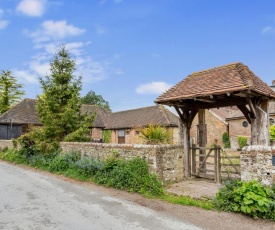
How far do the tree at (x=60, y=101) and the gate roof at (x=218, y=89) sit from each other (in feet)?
26.2

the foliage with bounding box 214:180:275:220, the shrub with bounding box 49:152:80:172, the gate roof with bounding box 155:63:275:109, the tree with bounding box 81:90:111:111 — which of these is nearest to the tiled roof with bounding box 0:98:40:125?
the shrub with bounding box 49:152:80:172

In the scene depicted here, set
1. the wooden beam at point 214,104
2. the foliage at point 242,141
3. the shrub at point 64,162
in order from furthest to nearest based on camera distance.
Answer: the foliage at point 242,141, the shrub at point 64,162, the wooden beam at point 214,104

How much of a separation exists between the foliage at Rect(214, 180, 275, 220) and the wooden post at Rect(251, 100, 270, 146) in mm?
2694

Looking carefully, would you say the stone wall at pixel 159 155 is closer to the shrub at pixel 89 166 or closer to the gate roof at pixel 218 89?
the shrub at pixel 89 166

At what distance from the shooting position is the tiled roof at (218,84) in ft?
28.9

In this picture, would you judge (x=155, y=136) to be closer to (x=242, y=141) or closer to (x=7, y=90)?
(x=242, y=141)

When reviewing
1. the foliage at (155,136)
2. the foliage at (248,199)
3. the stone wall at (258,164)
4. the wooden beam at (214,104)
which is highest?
the wooden beam at (214,104)

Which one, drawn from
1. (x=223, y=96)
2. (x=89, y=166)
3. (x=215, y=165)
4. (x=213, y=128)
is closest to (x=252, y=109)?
(x=223, y=96)

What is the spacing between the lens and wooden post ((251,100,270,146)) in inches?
363

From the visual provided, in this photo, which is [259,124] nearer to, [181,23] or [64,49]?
[181,23]

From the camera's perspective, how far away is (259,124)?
30.7ft

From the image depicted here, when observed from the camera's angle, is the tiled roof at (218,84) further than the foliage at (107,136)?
No

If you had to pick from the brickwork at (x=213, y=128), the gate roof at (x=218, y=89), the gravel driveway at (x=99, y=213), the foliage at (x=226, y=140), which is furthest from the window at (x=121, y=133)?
the gravel driveway at (x=99, y=213)

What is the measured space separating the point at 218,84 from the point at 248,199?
4645 mm
